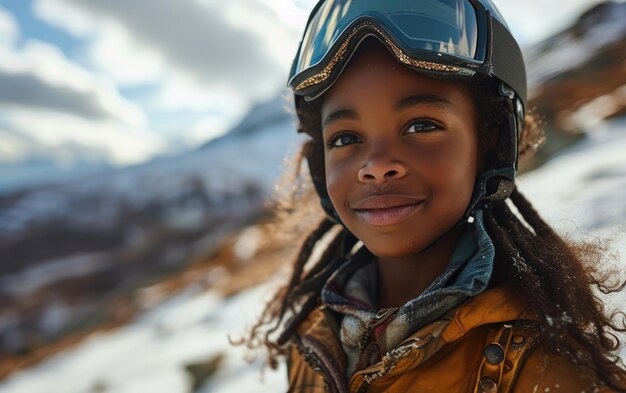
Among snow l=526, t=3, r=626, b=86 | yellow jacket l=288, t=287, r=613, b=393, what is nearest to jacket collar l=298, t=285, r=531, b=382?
yellow jacket l=288, t=287, r=613, b=393

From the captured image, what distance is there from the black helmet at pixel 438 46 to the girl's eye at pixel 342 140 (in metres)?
0.19

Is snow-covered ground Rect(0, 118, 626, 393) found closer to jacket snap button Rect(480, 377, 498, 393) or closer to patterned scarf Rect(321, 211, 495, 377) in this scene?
patterned scarf Rect(321, 211, 495, 377)

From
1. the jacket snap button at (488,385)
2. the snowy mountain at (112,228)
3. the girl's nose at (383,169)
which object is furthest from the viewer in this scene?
the snowy mountain at (112,228)

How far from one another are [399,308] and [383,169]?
16.9 inches

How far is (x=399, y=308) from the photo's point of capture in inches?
57.7

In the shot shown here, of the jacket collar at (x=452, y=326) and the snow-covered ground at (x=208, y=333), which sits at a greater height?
the snow-covered ground at (x=208, y=333)

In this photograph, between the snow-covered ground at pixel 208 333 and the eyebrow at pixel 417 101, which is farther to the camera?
the snow-covered ground at pixel 208 333

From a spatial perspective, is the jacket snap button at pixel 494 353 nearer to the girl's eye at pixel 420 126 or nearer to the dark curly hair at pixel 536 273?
the dark curly hair at pixel 536 273

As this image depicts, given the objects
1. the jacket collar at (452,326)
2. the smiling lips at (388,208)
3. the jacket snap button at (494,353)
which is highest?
the smiling lips at (388,208)

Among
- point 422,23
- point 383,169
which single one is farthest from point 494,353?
point 422,23

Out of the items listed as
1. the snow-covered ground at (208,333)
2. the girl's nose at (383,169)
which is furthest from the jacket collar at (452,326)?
the snow-covered ground at (208,333)

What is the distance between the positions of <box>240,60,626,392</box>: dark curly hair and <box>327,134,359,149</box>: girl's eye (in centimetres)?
31

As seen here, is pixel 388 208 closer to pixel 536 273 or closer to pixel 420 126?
pixel 420 126

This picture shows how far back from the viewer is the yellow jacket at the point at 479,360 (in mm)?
1254
